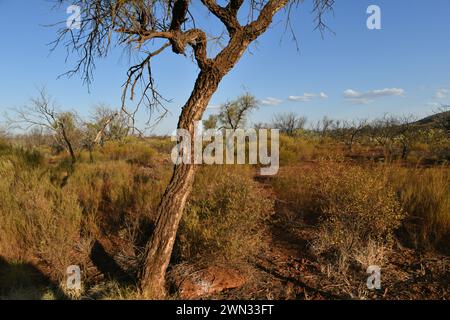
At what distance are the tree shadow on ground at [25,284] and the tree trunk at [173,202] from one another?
1086 mm

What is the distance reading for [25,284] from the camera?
4.15 metres

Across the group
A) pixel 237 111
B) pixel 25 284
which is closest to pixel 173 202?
pixel 25 284

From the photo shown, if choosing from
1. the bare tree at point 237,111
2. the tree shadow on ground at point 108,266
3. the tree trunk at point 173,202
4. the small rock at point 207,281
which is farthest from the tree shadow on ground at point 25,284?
the bare tree at point 237,111

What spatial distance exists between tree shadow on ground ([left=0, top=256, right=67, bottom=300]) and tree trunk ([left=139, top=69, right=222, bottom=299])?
1.09 metres

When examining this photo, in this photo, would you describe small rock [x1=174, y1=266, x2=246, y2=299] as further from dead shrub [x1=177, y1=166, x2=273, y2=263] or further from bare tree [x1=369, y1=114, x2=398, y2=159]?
bare tree [x1=369, y1=114, x2=398, y2=159]

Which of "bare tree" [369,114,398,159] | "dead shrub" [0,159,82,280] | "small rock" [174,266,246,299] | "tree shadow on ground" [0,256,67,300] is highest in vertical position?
"bare tree" [369,114,398,159]

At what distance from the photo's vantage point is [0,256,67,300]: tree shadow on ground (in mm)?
3634

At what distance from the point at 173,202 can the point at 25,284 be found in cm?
245

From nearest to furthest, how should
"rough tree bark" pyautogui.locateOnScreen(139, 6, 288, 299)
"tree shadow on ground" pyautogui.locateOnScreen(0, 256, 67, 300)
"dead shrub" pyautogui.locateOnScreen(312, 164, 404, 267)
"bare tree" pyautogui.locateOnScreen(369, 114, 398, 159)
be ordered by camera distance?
"rough tree bark" pyautogui.locateOnScreen(139, 6, 288, 299) < "tree shadow on ground" pyautogui.locateOnScreen(0, 256, 67, 300) < "dead shrub" pyautogui.locateOnScreen(312, 164, 404, 267) < "bare tree" pyautogui.locateOnScreen(369, 114, 398, 159)

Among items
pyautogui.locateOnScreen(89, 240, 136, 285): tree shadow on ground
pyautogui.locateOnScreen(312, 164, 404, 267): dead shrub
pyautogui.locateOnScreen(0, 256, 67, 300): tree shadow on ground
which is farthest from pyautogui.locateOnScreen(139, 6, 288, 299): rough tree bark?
pyautogui.locateOnScreen(312, 164, 404, 267): dead shrub

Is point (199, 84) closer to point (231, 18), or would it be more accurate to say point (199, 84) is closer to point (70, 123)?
point (231, 18)

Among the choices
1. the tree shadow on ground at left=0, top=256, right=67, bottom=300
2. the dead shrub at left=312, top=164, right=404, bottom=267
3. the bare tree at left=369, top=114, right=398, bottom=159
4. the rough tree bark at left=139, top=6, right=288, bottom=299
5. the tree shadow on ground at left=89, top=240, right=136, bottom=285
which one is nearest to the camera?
the rough tree bark at left=139, top=6, right=288, bottom=299

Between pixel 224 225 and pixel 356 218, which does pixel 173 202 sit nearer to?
pixel 224 225

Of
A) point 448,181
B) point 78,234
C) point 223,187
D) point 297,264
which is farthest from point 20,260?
point 448,181
